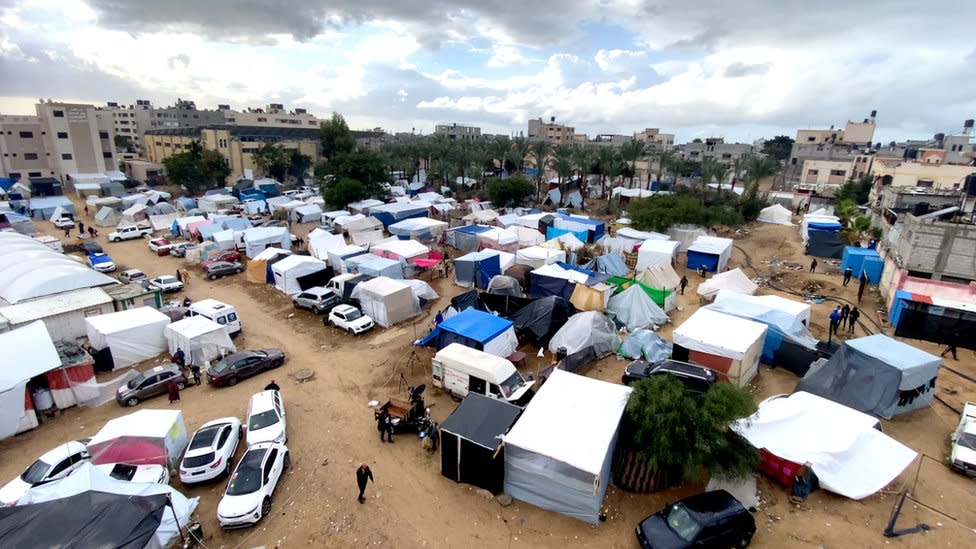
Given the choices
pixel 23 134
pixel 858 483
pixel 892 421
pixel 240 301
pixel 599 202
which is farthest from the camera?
pixel 23 134

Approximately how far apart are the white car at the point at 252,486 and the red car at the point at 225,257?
18.5 meters

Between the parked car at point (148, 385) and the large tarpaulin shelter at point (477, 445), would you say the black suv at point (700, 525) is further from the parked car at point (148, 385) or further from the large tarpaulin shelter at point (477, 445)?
the parked car at point (148, 385)

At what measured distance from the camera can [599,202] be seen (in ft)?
159

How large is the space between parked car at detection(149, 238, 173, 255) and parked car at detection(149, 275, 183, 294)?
7779mm

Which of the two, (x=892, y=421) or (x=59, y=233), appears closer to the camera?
(x=892, y=421)

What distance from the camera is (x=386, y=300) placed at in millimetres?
17297

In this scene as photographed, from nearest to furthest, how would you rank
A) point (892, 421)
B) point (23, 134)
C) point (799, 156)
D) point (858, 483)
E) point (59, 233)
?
point (858, 483) < point (892, 421) < point (59, 233) < point (23, 134) < point (799, 156)

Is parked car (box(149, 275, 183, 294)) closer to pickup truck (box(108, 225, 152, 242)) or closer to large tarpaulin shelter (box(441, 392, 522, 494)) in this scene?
pickup truck (box(108, 225, 152, 242))

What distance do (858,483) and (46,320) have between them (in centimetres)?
2280

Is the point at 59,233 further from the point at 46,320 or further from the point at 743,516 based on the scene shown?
the point at 743,516

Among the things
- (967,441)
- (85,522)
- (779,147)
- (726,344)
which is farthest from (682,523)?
(779,147)

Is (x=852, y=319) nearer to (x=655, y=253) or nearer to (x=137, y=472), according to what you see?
(x=655, y=253)

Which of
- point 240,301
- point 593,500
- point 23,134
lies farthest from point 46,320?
point 23,134

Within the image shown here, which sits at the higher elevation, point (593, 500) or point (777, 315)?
point (777, 315)
